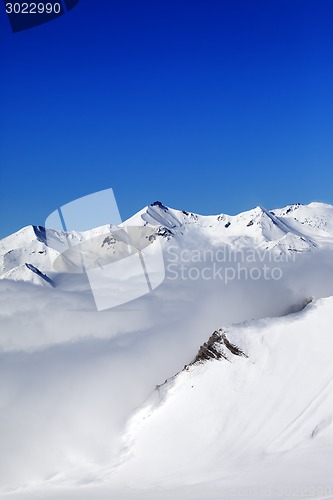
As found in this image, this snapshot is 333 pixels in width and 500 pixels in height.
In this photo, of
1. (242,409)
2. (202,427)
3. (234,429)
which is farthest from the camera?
(202,427)

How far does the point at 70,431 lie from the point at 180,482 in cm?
3704

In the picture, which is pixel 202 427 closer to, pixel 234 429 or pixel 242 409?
pixel 234 429

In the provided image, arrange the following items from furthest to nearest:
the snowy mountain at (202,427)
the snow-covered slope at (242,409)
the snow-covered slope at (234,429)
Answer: the snow-covered slope at (242,409)
the snowy mountain at (202,427)
the snow-covered slope at (234,429)

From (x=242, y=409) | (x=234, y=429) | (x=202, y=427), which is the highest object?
(x=242, y=409)

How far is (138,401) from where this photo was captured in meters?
83.0

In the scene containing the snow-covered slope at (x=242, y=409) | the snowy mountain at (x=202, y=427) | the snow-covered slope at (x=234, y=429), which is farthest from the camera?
the snow-covered slope at (x=242, y=409)

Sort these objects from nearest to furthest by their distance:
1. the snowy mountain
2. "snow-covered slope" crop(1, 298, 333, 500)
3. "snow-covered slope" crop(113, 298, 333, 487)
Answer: "snow-covered slope" crop(1, 298, 333, 500) < the snowy mountain < "snow-covered slope" crop(113, 298, 333, 487)

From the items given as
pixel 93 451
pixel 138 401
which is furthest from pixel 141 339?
pixel 93 451

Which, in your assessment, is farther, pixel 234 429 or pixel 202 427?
pixel 202 427

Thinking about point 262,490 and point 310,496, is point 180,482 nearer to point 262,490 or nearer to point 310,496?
point 262,490

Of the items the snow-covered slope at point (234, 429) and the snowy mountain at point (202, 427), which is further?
the snowy mountain at point (202, 427)

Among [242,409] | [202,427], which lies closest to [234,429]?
[242,409]

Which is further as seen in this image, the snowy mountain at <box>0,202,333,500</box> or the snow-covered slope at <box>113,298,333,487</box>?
the snow-covered slope at <box>113,298,333,487</box>

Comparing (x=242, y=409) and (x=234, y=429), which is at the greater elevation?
(x=242, y=409)
